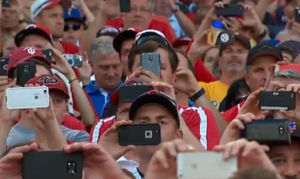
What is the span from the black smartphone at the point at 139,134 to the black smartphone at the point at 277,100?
68 cm

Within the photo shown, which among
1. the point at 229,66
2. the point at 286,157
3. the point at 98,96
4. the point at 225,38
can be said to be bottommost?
the point at 286,157

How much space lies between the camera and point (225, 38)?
30.4ft

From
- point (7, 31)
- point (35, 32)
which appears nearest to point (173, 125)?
point (35, 32)

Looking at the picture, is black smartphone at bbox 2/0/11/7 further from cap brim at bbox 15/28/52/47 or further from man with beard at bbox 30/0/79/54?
cap brim at bbox 15/28/52/47

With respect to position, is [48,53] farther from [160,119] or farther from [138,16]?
[160,119]

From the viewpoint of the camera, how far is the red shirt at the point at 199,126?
6.63 metres

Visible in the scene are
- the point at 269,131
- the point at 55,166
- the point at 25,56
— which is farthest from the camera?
the point at 25,56

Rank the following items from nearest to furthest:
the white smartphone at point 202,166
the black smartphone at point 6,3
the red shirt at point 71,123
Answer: the white smartphone at point 202,166 → the red shirt at point 71,123 → the black smartphone at point 6,3

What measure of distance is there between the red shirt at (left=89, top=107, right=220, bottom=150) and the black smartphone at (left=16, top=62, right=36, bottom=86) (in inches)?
24.0

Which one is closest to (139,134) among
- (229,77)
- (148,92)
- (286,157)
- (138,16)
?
(148,92)

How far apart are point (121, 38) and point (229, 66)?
3.93 feet

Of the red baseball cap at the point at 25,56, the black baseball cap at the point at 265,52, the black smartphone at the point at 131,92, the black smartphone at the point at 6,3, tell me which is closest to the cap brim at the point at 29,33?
the red baseball cap at the point at 25,56

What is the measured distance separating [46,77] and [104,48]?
2308 millimetres

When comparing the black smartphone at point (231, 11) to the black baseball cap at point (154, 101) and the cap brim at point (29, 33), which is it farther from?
the black baseball cap at point (154, 101)
